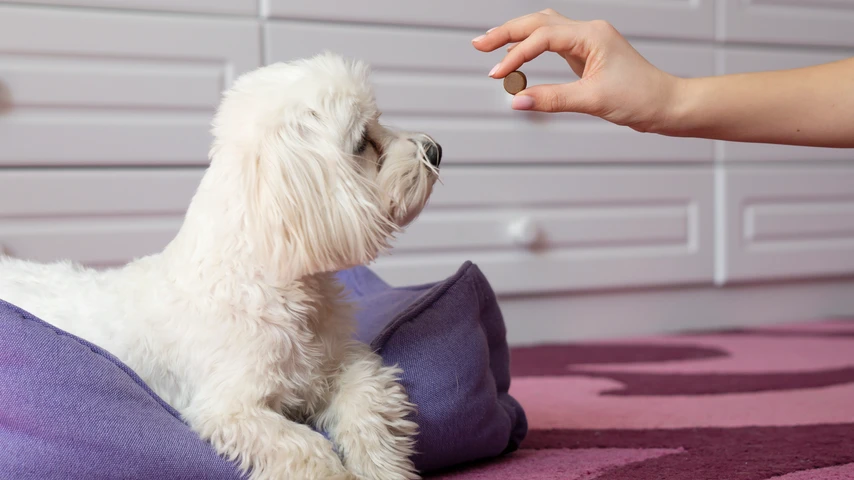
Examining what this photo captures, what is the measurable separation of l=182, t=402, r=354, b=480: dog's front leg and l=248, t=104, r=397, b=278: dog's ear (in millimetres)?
149

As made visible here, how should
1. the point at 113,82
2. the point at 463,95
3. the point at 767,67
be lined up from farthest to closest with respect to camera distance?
the point at 767,67, the point at 463,95, the point at 113,82

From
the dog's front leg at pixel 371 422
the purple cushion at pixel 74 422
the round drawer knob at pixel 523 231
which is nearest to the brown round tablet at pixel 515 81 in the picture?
the dog's front leg at pixel 371 422

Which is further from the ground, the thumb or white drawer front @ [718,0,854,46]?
white drawer front @ [718,0,854,46]

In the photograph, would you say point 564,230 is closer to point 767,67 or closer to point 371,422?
point 767,67

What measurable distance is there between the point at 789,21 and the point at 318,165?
1690 mm

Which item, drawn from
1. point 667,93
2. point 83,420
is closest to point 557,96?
point 667,93

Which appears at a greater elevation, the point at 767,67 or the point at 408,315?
the point at 767,67

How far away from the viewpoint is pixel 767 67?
2070 millimetres

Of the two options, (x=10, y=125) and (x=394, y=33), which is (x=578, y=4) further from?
(x=10, y=125)

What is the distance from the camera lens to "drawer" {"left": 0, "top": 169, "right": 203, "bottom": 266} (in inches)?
58.7

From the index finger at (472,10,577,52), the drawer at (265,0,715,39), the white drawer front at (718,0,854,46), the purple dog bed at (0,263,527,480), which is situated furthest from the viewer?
the white drawer front at (718,0,854,46)

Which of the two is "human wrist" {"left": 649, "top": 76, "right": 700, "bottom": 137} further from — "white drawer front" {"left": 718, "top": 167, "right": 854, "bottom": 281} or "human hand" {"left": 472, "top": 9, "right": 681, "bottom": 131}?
"white drawer front" {"left": 718, "top": 167, "right": 854, "bottom": 281}

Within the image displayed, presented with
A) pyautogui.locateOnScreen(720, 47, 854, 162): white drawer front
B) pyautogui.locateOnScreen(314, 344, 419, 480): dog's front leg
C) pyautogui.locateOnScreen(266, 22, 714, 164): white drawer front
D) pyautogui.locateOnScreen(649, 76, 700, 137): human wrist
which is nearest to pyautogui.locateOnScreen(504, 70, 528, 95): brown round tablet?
pyautogui.locateOnScreen(649, 76, 700, 137): human wrist

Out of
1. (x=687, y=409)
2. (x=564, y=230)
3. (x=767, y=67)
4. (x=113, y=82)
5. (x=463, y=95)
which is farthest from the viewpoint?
(x=767, y=67)
